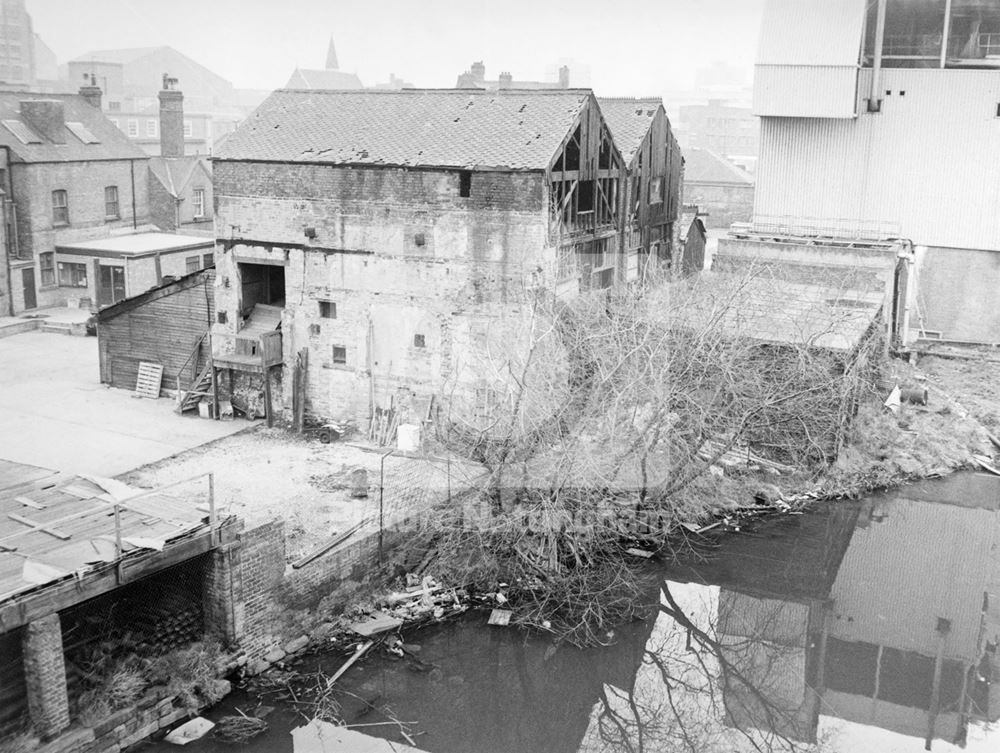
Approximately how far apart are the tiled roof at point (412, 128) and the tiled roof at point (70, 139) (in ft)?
46.1

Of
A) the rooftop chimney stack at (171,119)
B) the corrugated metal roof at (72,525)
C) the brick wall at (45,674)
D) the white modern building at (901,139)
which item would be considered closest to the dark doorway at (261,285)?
the corrugated metal roof at (72,525)

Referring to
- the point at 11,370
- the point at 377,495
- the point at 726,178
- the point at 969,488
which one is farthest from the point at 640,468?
the point at 726,178

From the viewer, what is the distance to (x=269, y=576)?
45.8 ft

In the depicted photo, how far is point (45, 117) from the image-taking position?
114 feet

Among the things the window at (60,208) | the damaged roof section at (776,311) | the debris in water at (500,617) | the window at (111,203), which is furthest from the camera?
the window at (111,203)

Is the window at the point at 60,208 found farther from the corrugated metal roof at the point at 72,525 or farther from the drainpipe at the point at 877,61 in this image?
the drainpipe at the point at 877,61

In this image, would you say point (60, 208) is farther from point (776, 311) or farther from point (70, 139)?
point (776, 311)

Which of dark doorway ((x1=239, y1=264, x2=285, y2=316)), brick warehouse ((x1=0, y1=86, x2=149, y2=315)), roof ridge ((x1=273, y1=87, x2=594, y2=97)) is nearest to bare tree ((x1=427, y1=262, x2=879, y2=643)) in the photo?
roof ridge ((x1=273, y1=87, x2=594, y2=97))

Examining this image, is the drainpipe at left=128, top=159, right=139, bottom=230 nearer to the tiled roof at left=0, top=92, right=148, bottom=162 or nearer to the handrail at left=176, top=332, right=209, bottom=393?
the tiled roof at left=0, top=92, right=148, bottom=162

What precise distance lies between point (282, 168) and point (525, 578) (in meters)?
11.3

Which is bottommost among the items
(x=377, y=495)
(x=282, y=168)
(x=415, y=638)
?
(x=415, y=638)

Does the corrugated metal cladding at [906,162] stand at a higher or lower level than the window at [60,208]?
higher

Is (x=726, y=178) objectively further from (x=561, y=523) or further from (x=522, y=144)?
(x=561, y=523)

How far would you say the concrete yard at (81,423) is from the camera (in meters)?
20.0
